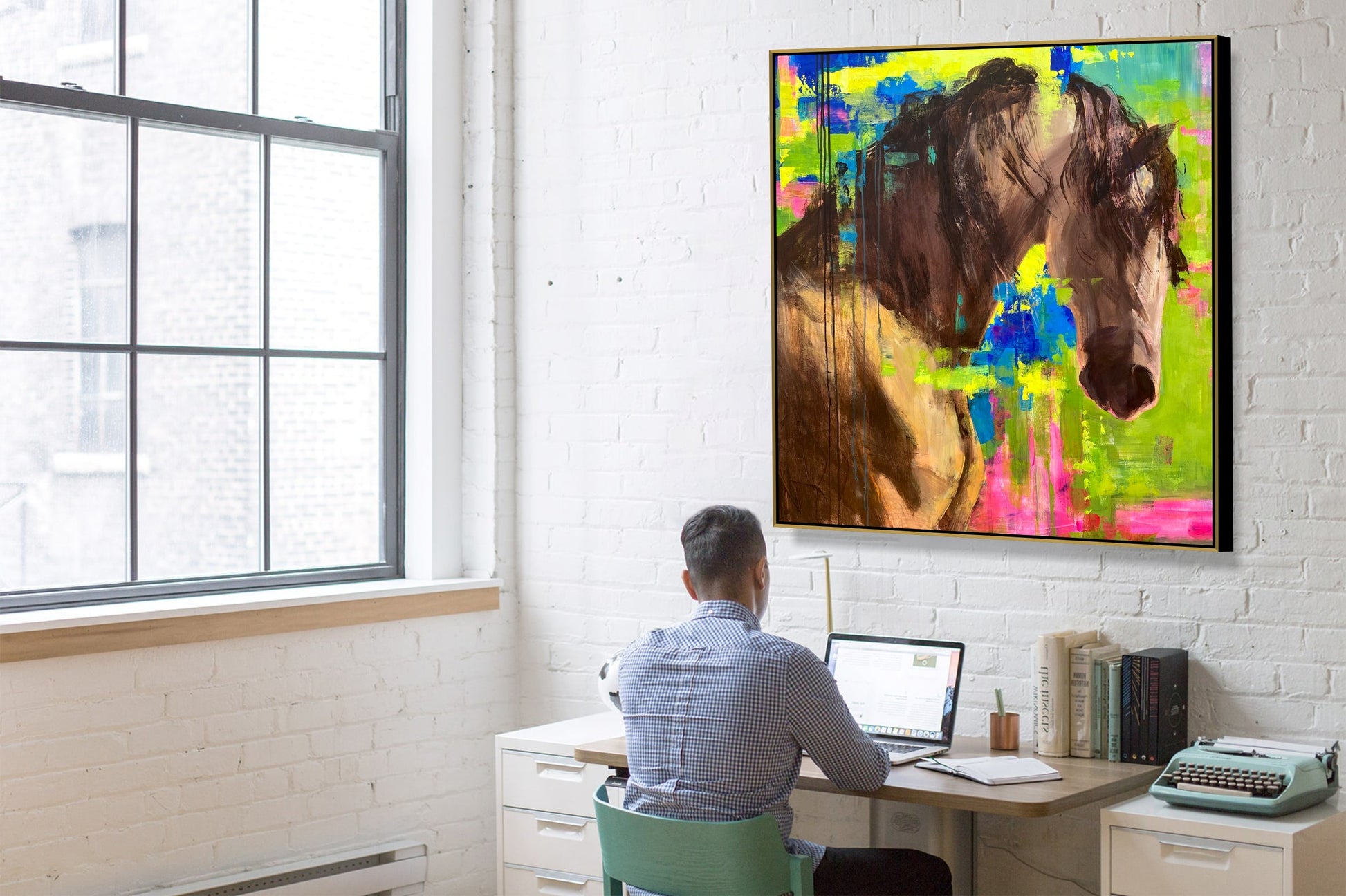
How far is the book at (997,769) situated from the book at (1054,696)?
0.07 metres

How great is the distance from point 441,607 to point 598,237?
1.11 m

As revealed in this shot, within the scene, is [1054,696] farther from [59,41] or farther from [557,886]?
[59,41]

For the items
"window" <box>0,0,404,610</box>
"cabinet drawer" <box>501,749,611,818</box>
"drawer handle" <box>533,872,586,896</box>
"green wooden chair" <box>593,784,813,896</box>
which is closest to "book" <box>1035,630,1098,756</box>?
"green wooden chair" <box>593,784,813,896</box>

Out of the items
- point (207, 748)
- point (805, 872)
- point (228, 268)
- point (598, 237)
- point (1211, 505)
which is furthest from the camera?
point (598, 237)

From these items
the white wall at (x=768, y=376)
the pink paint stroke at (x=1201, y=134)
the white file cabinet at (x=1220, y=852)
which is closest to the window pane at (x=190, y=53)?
the white wall at (x=768, y=376)

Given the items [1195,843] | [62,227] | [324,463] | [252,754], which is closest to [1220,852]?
[1195,843]

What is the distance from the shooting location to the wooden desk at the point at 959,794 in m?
2.64

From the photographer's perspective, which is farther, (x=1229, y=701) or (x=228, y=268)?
(x=228, y=268)

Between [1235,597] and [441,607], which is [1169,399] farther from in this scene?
[441,607]

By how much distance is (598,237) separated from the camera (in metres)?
3.91

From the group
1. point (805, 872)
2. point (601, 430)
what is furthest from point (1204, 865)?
point (601, 430)

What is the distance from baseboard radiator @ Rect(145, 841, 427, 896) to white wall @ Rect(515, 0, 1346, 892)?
57 centimetres

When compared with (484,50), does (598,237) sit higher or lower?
lower

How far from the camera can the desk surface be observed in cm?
261
